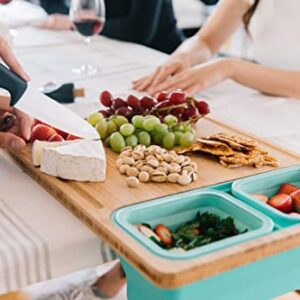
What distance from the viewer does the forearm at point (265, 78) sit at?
1.58 metres

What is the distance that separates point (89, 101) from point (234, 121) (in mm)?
355

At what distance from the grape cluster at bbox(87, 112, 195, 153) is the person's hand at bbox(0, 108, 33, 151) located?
131 millimetres

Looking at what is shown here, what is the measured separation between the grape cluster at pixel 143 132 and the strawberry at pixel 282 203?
217 millimetres

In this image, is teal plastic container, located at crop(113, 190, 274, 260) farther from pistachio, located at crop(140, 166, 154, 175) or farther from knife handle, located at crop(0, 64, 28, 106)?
knife handle, located at crop(0, 64, 28, 106)

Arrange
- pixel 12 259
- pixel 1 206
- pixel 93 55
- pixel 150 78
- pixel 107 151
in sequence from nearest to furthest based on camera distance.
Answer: pixel 12 259
pixel 1 206
pixel 107 151
pixel 150 78
pixel 93 55

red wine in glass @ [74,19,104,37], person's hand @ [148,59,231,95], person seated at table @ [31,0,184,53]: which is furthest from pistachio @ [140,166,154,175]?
person seated at table @ [31,0,184,53]

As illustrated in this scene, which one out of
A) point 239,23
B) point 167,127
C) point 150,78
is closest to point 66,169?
point 167,127

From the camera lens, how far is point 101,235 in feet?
2.81

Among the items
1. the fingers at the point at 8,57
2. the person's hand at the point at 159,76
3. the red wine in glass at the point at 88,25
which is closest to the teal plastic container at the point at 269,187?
the fingers at the point at 8,57

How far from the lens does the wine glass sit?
5.79 ft

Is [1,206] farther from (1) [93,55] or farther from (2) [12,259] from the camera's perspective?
(1) [93,55]

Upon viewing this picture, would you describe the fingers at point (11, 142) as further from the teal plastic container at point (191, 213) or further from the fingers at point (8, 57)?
the teal plastic container at point (191, 213)

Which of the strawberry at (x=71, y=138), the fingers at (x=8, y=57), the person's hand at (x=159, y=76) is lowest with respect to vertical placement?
the person's hand at (x=159, y=76)

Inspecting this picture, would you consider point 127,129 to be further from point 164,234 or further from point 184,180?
point 164,234
